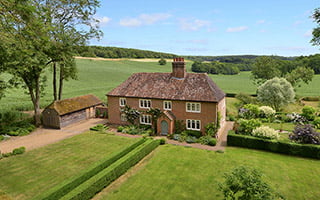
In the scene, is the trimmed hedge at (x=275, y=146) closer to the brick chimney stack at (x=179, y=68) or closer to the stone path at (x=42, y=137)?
the brick chimney stack at (x=179, y=68)

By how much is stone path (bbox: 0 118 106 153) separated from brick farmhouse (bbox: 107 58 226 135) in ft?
18.6

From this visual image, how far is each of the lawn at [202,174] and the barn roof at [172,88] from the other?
25.1 feet

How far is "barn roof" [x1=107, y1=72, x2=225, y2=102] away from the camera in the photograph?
28203 millimetres

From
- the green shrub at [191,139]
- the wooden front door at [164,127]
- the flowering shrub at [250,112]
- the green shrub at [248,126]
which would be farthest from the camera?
the flowering shrub at [250,112]

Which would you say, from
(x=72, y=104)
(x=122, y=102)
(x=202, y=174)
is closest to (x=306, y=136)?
(x=202, y=174)

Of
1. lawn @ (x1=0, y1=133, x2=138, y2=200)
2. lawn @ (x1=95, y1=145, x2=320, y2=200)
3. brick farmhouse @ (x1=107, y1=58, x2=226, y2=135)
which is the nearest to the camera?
lawn @ (x1=95, y1=145, x2=320, y2=200)

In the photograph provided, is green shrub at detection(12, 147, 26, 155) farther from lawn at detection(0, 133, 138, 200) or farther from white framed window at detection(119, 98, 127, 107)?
white framed window at detection(119, 98, 127, 107)

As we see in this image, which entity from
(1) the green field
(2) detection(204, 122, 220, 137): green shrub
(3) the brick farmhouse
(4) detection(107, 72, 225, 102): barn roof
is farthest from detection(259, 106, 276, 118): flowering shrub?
(1) the green field

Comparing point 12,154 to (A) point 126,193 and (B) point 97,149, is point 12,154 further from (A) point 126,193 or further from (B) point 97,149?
(A) point 126,193

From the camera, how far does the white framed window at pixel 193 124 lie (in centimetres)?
2816

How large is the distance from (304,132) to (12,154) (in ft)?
109

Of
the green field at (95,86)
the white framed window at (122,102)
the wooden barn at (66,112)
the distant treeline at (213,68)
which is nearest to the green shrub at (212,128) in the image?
the white framed window at (122,102)

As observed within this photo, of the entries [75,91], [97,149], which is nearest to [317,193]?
[97,149]

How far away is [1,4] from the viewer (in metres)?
8.95
